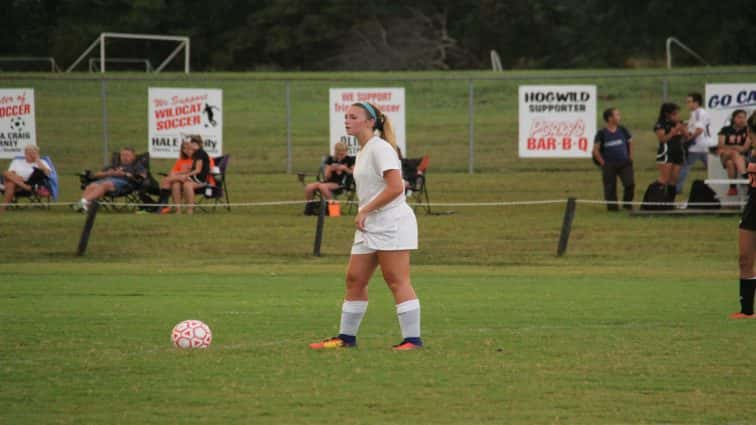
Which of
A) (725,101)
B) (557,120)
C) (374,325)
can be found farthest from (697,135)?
(374,325)

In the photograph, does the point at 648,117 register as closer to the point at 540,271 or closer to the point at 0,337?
the point at 540,271

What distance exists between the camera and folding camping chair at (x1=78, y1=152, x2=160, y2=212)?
26750mm

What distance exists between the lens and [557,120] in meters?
28.7

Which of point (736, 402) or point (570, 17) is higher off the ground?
point (570, 17)

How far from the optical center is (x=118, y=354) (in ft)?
35.7

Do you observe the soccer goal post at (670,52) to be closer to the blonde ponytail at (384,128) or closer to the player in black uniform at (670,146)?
the player in black uniform at (670,146)

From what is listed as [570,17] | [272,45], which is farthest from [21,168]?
[570,17]

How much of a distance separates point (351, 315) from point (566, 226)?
11116mm

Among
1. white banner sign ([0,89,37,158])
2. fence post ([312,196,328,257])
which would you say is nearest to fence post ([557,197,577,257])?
fence post ([312,196,328,257])

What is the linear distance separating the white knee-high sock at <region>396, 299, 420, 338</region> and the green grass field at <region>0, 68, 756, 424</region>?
19 cm

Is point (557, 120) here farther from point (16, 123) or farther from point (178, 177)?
point (16, 123)

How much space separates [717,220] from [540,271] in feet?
19.1

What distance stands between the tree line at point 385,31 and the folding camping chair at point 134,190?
29.3m

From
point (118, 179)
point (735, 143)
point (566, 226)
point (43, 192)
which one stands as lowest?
point (566, 226)
